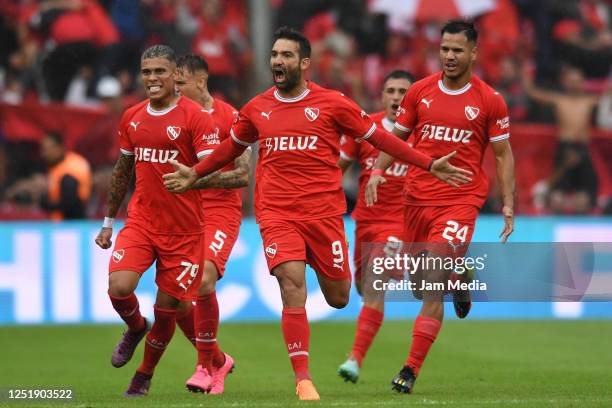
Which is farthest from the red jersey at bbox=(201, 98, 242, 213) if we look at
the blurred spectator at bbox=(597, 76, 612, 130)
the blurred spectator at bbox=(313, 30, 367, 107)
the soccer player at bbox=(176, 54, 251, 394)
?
the blurred spectator at bbox=(597, 76, 612, 130)

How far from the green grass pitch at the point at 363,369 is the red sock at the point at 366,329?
0.28 metres

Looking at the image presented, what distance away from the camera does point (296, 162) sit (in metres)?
9.49

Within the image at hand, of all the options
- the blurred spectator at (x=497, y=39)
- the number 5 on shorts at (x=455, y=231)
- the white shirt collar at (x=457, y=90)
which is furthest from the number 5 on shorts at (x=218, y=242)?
the blurred spectator at (x=497, y=39)

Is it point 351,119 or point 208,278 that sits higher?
point 351,119

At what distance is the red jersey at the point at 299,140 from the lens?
372 inches

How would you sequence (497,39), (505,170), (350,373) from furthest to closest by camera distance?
1. (497,39)
2. (350,373)
3. (505,170)

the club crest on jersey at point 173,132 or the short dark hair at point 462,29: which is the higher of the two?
the short dark hair at point 462,29

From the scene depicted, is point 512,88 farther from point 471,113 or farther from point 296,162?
point 296,162

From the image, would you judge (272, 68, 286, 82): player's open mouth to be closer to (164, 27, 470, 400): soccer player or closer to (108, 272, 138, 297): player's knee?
(164, 27, 470, 400): soccer player

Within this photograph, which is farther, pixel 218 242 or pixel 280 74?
pixel 218 242

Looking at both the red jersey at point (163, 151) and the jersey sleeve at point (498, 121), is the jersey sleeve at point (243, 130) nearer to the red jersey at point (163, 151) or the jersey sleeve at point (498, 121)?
the red jersey at point (163, 151)

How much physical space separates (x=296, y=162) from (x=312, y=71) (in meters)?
10.4

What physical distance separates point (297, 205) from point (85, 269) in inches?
264

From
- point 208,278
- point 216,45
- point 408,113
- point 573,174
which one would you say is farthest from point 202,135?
point 573,174
